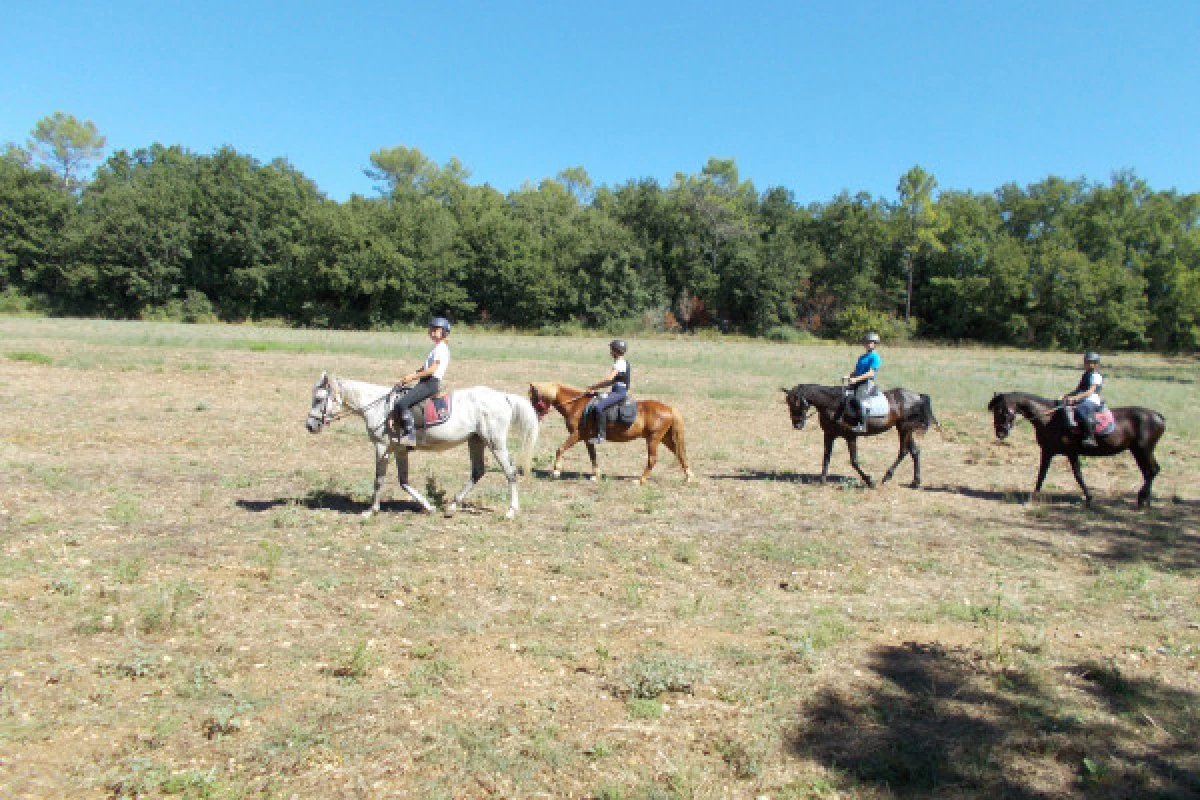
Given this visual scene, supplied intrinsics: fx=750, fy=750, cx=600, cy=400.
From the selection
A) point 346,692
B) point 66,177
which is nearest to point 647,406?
point 346,692

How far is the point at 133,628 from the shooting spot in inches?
261

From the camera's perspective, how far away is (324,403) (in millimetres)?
10352

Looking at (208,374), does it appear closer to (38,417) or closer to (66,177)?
(38,417)

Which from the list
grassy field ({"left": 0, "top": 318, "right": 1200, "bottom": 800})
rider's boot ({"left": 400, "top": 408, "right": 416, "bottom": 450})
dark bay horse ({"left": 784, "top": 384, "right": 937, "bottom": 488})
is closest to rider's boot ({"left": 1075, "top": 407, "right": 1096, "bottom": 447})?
grassy field ({"left": 0, "top": 318, "right": 1200, "bottom": 800})

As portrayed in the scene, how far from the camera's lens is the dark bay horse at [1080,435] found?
12875 mm

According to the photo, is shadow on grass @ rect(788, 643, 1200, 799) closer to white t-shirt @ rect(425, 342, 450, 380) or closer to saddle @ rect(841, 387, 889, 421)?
white t-shirt @ rect(425, 342, 450, 380)

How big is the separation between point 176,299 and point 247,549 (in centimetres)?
6778

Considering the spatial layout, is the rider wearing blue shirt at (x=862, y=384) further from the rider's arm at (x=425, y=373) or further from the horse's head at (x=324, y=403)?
the horse's head at (x=324, y=403)

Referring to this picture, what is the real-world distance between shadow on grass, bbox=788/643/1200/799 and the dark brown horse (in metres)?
7.38

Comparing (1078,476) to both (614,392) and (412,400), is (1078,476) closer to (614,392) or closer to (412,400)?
(614,392)

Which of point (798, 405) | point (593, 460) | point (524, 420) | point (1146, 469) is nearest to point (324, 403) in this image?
point (524, 420)

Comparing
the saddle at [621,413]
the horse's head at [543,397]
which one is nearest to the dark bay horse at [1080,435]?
the saddle at [621,413]

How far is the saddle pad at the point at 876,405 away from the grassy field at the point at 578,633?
1.43 m

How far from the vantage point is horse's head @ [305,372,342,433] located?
10297 mm
